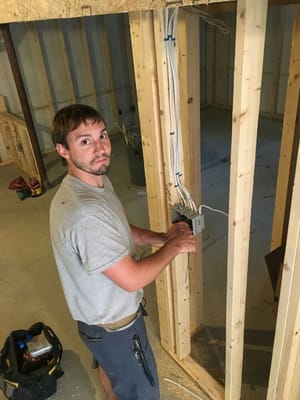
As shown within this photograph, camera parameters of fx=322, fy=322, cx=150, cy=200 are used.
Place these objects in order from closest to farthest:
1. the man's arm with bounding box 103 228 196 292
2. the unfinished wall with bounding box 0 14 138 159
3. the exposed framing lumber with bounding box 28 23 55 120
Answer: the man's arm with bounding box 103 228 196 292 → the exposed framing lumber with bounding box 28 23 55 120 → the unfinished wall with bounding box 0 14 138 159

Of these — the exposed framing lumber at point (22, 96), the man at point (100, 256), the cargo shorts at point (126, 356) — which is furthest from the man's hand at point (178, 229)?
the exposed framing lumber at point (22, 96)

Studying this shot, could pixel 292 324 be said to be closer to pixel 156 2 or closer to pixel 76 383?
pixel 156 2

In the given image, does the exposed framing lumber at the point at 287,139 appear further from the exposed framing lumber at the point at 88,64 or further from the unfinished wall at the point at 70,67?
the exposed framing lumber at the point at 88,64

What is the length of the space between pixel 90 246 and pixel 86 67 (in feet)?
16.7

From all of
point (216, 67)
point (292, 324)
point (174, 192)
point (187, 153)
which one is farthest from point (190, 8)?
point (216, 67)

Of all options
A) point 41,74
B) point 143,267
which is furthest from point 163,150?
point 41,74

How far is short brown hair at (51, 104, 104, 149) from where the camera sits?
121cm

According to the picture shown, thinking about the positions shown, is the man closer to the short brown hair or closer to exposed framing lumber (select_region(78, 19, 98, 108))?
the short brown hair

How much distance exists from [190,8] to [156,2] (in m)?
0.54

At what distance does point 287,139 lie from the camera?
1852 mm

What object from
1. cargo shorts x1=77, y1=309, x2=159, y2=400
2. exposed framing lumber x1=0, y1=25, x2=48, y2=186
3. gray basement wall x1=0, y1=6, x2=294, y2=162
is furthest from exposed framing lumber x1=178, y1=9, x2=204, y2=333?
gray basement wall x1=0, y1=6, x2=294, y2=162

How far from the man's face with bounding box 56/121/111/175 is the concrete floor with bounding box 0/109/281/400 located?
142cm

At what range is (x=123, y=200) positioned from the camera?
397 centimetres

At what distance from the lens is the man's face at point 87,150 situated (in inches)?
47.6
